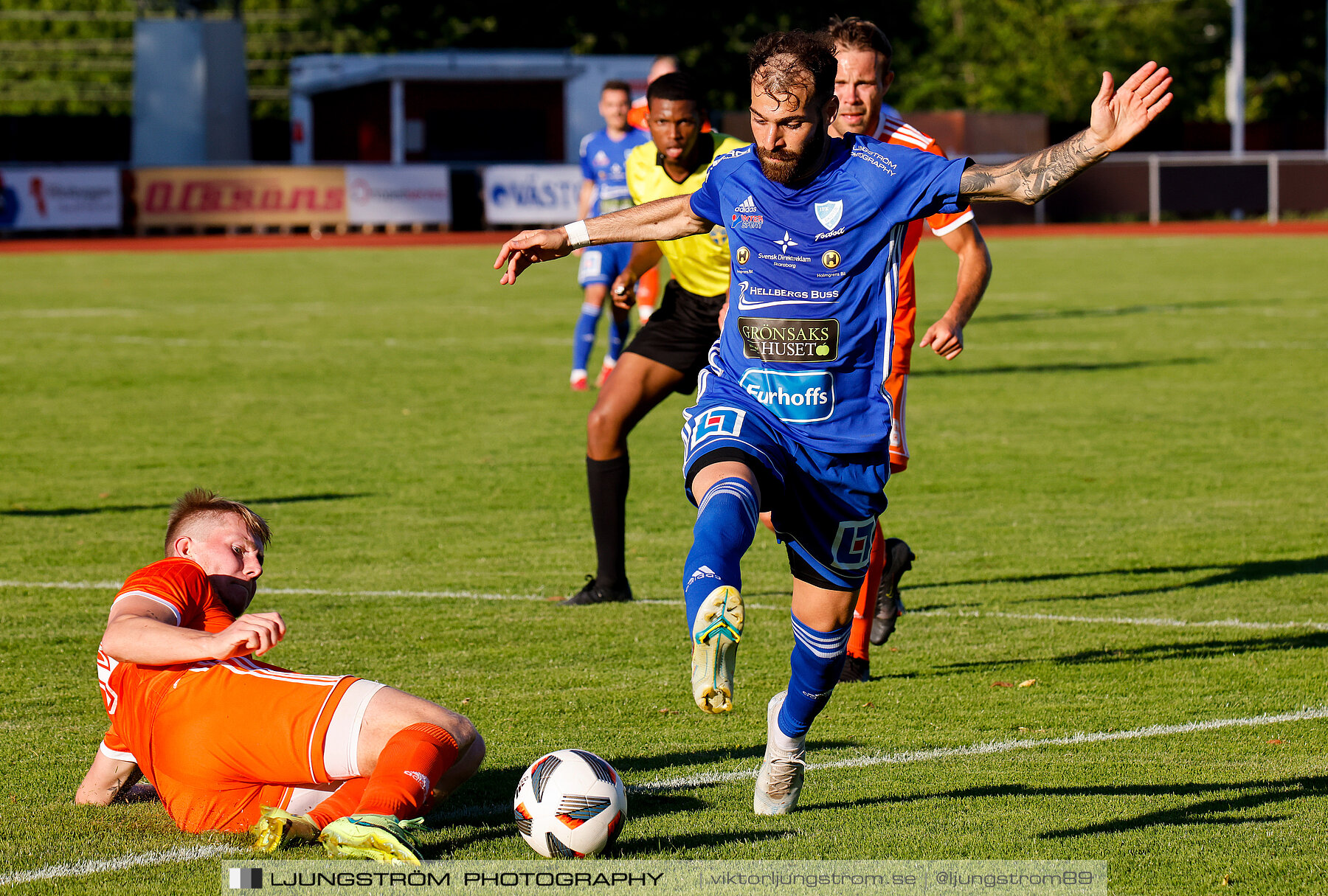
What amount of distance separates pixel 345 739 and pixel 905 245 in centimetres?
281

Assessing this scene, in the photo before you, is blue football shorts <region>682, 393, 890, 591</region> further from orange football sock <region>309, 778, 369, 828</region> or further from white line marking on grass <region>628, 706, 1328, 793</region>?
orange football sock <region>309, 778, 369, 828</region>

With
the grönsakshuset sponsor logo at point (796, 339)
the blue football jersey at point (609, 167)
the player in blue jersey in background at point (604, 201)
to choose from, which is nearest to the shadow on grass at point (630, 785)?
the grönsakshuset sponsor logo at point (796, 339)

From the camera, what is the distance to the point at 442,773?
13.1 feet

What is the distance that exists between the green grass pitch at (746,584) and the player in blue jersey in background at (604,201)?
30.8 inches

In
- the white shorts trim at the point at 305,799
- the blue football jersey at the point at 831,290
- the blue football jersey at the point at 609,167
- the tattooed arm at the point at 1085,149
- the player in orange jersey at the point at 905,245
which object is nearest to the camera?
the white shorts trim at the point at 305,799

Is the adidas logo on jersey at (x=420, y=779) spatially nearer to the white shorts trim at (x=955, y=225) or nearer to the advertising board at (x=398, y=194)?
the white shorts trim at (x=955, y=225)

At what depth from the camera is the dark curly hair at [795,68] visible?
14.1 ft

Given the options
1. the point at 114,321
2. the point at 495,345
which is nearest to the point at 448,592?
the point at 495,345

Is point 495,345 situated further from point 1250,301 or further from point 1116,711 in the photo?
point 1116,711

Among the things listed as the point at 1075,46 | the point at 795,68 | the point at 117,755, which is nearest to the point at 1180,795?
the point at 795,68

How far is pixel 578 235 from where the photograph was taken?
5004 mm

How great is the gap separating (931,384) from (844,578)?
34.4 feet

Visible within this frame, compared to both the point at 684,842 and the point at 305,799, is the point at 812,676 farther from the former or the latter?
the point at 305,799

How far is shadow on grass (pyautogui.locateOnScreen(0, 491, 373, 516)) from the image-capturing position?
9266 mm
